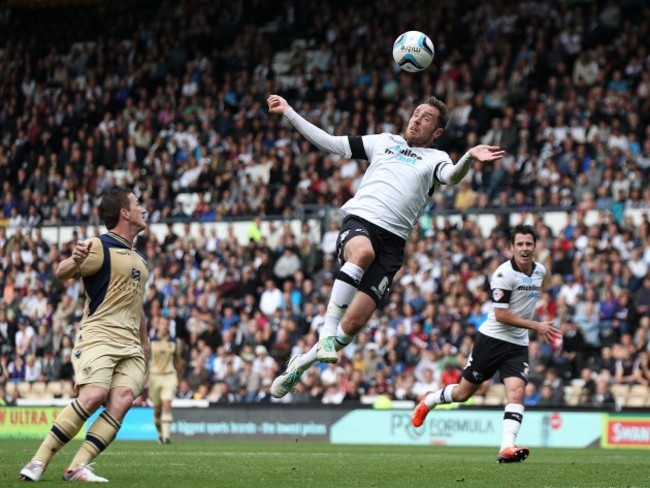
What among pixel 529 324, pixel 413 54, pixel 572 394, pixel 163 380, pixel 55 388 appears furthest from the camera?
pixel 55 388

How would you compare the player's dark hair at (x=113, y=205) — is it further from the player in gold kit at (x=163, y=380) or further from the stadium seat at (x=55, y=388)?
the stadium seat at (x=55, y=388)

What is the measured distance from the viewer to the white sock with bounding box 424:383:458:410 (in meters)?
15.3

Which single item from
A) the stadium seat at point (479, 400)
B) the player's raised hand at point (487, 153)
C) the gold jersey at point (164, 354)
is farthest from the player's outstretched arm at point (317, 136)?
the stadium seat at point (479, 400)

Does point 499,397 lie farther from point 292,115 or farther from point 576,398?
point 292,115

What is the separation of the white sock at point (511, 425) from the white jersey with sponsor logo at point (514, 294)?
0.85 metres

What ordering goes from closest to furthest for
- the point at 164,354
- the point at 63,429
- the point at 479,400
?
1. the point at 63,429
2. the point at 164,354
3. the point at 479,400

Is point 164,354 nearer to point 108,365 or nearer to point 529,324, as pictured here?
point 529,324

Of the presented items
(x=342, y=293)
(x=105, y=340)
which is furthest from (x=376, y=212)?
(x=105, y=340)

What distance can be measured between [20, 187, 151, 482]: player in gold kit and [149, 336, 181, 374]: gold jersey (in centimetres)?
1143

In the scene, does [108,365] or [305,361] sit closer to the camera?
[108,365]

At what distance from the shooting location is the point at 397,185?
12.2 m

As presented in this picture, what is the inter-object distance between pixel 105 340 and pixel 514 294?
569 centimetres

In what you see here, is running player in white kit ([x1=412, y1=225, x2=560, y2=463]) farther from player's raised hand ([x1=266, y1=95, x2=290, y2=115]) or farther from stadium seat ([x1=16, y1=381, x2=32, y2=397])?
stadium seat ([x1=16, y1=381, x2=32, y2=397])

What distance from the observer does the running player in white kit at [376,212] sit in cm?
1212
